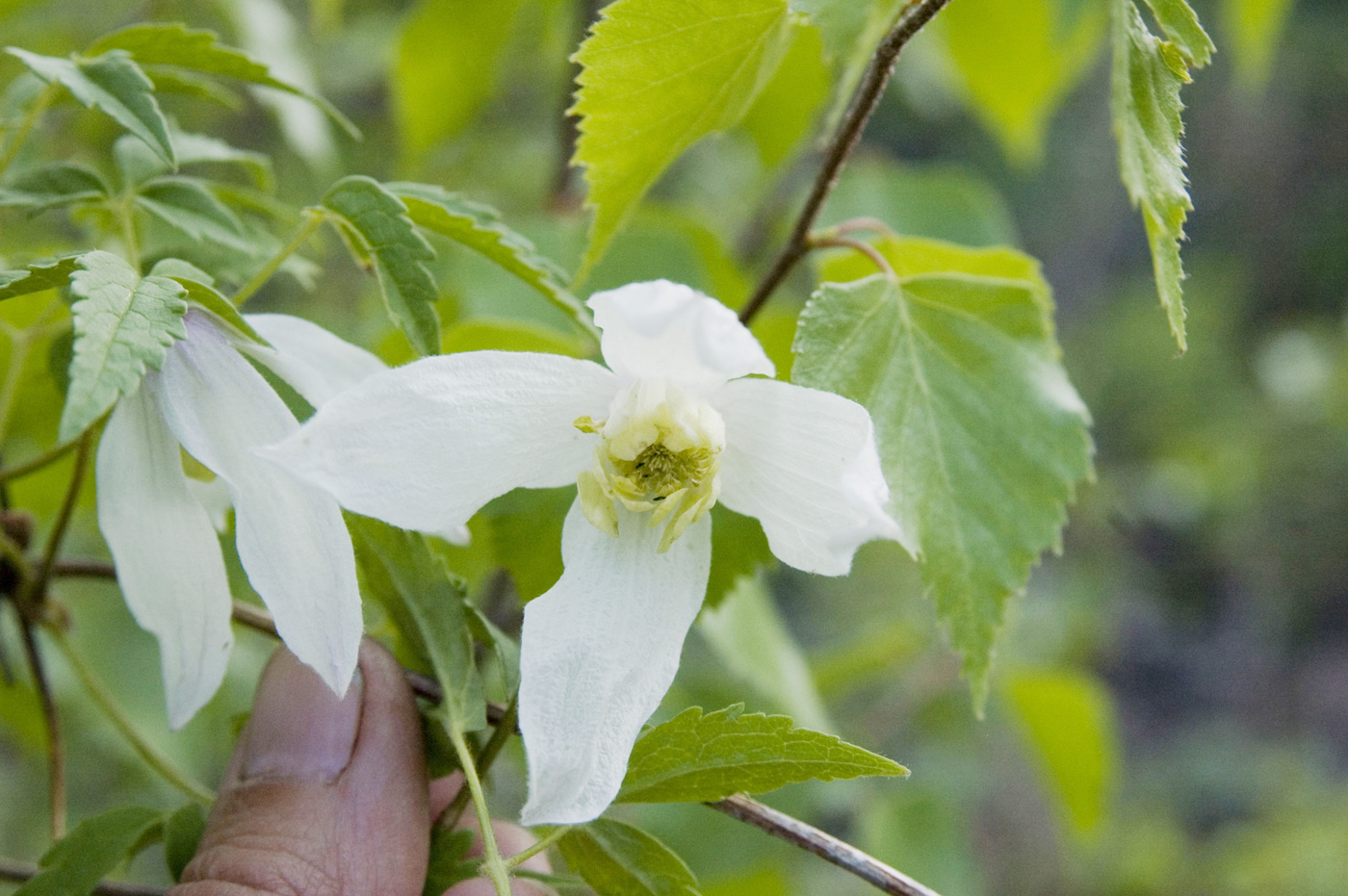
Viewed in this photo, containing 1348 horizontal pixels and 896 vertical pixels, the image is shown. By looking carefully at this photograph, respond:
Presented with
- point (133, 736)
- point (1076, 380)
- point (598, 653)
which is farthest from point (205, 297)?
point (1076, 380)

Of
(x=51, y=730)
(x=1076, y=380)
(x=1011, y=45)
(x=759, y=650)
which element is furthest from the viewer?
(x=1076, y=380)

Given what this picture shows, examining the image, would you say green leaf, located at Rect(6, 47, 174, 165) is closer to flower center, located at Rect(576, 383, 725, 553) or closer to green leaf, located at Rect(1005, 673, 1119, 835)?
flower center, located at Rect(576, 383, 725, 553)

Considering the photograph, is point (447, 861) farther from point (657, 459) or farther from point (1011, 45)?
point (1011, 45)

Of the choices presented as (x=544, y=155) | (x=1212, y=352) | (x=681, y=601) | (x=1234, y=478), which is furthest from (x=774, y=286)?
(x=1212, y=352)

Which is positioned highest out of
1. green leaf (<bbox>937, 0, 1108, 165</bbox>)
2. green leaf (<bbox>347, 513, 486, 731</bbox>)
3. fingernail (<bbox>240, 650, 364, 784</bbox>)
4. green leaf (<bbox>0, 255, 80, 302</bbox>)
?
green leaf (<bbox>0, 255, 80, 302</bbox>)

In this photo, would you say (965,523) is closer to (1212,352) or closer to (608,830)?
(608,830)

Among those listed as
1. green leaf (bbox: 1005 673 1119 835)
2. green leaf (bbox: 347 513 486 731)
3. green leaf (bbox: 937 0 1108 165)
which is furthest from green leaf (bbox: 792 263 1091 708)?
green leaf (bbox: 1005 673 1119 835)
